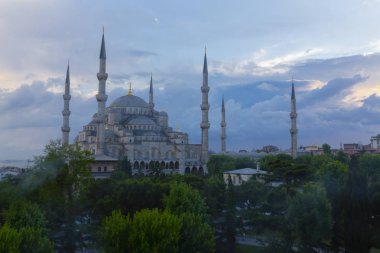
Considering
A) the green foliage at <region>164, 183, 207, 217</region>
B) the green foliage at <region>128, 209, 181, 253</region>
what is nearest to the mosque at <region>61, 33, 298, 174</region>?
the green foliage at <region>164, 183, 207, 217</region>

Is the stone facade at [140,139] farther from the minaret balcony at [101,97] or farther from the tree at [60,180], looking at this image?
the tree at [60,180]

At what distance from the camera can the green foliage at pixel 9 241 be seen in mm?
12689

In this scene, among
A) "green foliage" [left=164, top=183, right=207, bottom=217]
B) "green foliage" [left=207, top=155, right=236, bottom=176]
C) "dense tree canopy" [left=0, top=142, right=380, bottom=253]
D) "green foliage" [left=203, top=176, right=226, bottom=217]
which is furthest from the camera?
"green foliage" [left=207, top=155, right=236, bottom=176]

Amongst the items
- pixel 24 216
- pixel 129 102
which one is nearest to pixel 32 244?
pixel 24 216

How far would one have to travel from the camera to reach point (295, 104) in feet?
208

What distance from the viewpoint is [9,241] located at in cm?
1289

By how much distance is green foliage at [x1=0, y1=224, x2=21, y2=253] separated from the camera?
12.7m

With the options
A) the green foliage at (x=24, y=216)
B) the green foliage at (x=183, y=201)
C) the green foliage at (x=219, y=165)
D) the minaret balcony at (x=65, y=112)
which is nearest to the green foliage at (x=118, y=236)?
the green foliage at (x=24, y=216)

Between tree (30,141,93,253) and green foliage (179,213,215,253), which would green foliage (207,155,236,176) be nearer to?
tree (30,141,93,253)

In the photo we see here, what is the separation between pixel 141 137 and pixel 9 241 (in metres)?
56.2

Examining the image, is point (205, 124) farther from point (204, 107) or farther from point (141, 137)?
point (141, 137)

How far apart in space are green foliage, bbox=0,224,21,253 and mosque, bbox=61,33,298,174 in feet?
136

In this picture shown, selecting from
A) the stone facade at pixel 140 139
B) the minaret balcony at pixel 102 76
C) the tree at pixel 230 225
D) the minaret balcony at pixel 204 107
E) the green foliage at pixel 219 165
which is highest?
the minaret balcony at pixel 102 76

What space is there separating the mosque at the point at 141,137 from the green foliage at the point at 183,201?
120ft
